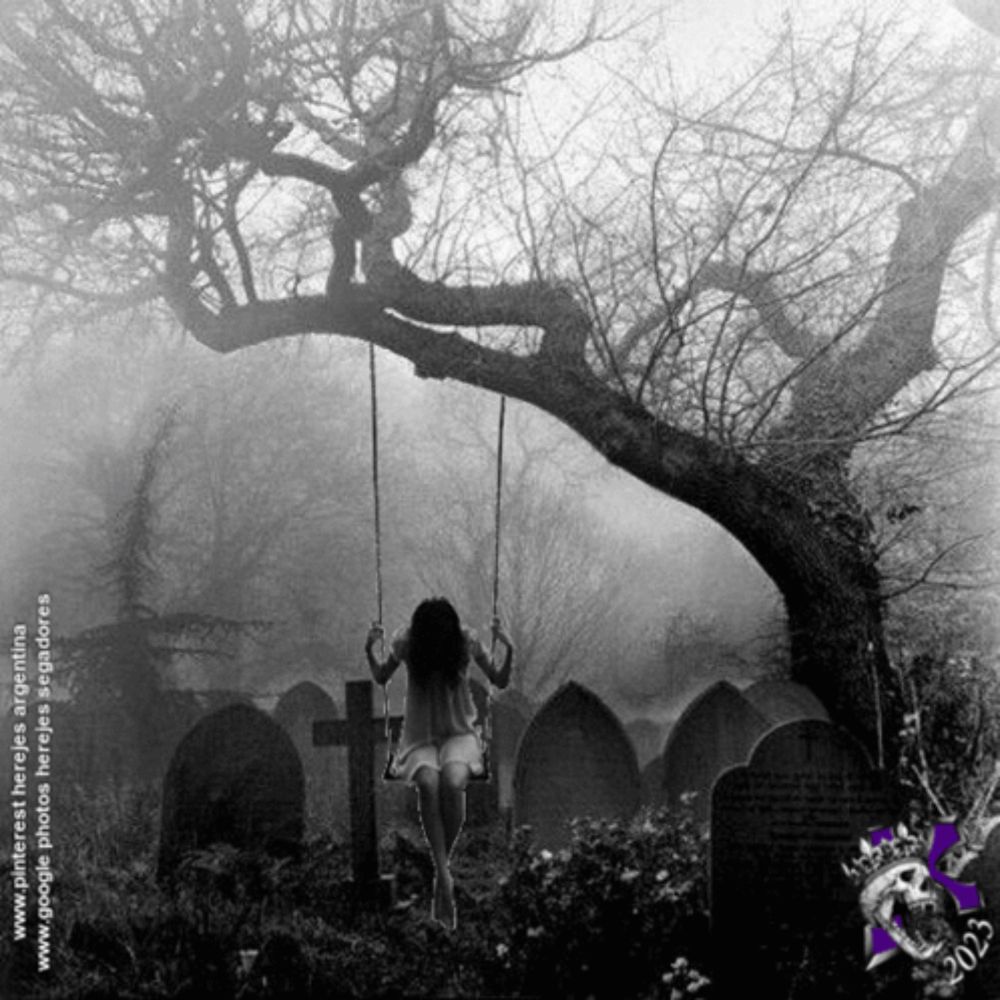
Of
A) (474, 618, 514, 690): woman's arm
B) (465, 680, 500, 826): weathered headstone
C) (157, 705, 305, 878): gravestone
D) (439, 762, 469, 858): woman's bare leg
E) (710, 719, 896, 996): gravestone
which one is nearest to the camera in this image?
(474, 618, 514, 690): woman's arm

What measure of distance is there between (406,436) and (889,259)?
12.2 m

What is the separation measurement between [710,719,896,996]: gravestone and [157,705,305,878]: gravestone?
9.52 feet

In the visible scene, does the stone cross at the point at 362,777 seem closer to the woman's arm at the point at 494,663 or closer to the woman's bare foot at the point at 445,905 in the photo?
the woman's bare foot at the point at 445,905

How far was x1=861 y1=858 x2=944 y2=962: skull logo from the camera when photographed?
212 inches

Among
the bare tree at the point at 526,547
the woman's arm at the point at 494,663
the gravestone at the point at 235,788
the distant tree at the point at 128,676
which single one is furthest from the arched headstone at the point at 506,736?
the woman's arm at the point at 494,663

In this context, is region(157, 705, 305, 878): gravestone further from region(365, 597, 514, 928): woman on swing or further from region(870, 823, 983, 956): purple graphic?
region(870, 823, 983, 956): purple graphic

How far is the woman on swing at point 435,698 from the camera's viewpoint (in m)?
5.73

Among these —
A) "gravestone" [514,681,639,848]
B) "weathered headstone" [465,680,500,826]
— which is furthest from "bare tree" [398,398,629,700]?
"gravestone" [514,681,639,848]

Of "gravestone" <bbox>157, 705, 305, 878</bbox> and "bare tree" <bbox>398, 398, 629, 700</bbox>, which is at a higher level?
"bare tree" <bbox>398, 398, 629, 700</bbox>

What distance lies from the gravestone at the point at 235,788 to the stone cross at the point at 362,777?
1.78 ft

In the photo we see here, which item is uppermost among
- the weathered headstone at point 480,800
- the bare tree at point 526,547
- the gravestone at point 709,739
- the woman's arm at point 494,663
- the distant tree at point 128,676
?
the bare tree at point 526,547

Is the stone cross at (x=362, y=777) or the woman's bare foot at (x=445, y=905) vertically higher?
the stone cross at (x=362, y=777)

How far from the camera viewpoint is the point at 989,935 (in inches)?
205

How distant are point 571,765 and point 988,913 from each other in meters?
3.66
